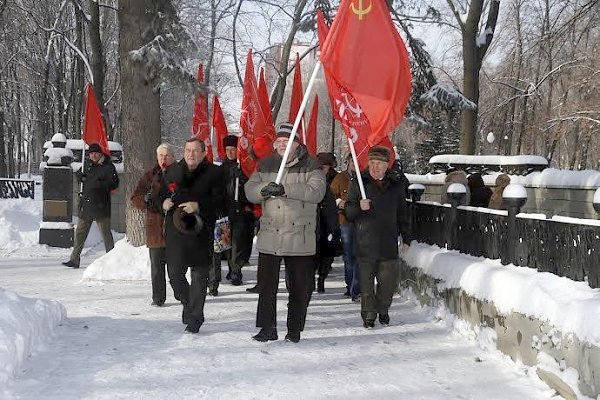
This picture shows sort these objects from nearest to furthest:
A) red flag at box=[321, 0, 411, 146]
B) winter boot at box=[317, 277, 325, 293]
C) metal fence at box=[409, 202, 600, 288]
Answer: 1. metal fence at box=[409, 202, 600, 288]
2. red flag at box=[321, 0, 411, 146]
3. winter boot at box=[317, 277, 325, 293]

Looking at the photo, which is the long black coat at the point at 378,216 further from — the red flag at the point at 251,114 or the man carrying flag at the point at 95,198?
the man carrying flag at the point at 95,198

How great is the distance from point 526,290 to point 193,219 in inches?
115

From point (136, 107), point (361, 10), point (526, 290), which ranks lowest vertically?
point (526, 290)

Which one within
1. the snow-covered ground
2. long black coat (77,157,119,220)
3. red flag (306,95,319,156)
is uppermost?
red flag (306,95,319,156)

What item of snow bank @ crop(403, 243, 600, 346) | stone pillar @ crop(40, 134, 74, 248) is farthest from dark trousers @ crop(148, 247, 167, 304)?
stone pillar @ crop(40, 134, 74, 248)

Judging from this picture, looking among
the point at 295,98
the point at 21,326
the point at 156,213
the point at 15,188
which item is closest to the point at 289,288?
the point at 156,213

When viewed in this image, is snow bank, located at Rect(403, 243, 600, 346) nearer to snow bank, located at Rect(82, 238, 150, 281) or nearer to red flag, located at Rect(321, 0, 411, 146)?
red flag, located at Rect(321, 0, 411, 146)

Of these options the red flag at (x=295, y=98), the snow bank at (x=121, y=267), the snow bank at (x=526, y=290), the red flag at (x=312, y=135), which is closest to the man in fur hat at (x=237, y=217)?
the snow bank at (x=121, y=267)

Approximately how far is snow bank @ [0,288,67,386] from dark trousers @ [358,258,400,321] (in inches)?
114

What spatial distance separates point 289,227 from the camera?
19.1 feet

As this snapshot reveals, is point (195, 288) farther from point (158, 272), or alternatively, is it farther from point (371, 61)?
point (371, 61)

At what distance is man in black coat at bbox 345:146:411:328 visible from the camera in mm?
6672

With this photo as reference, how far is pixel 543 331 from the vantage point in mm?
4734

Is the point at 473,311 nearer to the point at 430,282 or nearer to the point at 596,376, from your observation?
the point at 430,282
